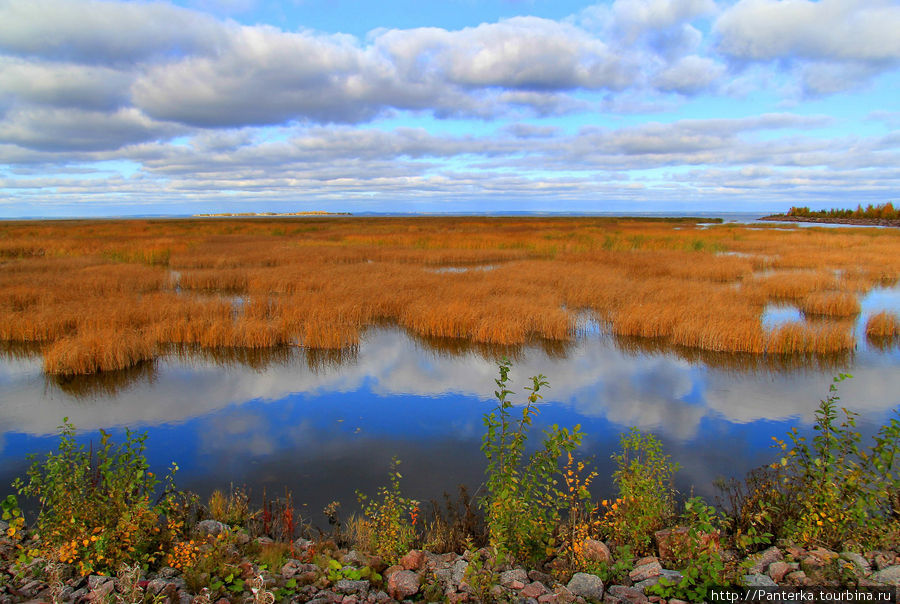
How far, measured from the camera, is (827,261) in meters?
29.1

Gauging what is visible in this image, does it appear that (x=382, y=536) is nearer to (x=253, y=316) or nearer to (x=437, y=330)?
(x=437, y=330)

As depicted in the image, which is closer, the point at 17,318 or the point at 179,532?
the point at 179,532

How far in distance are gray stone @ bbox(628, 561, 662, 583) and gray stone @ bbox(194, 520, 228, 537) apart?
415 cm

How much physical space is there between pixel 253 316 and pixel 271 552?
11987mm

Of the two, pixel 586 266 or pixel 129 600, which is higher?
pixel 586 266

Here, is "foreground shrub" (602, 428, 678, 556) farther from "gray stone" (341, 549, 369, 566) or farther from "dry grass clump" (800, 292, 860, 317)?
"dry grass clump" (800, 292, 860, 317)

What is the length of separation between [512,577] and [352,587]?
1.44 meters

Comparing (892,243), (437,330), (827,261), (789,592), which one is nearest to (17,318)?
(437,330)

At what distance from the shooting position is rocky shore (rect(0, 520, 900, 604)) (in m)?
4.03

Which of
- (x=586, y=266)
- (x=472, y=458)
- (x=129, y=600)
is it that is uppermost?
(x=586, y=266)

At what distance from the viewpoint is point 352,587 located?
432cm

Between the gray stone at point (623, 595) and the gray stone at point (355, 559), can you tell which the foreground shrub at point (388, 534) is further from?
the gray stone at point (623, 595)

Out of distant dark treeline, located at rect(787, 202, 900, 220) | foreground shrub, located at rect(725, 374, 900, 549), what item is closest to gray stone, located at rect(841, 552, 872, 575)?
foreground shrub, located at rect(725, 374, 900, 549)

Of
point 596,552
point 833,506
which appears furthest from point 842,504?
point 596,552
